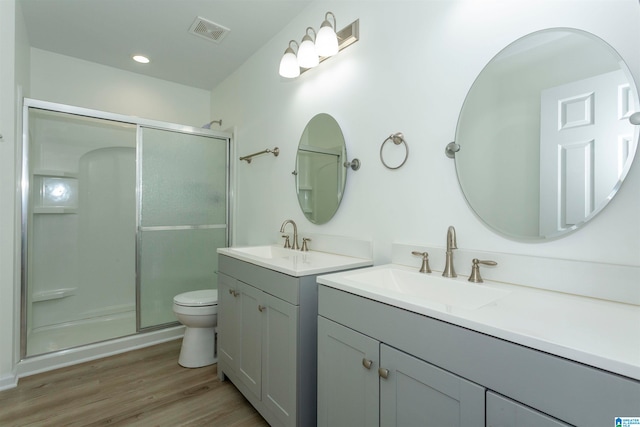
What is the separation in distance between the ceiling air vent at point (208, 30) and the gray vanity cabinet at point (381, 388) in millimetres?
2334

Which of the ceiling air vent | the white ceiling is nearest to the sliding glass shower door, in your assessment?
the white ceiling

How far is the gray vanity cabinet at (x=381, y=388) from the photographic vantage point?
805mm

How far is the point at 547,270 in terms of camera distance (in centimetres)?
Result: 105

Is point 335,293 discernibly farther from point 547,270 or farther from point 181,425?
point 181,425

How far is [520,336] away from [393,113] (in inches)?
47.3

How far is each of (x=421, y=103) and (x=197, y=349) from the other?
227 centimetres

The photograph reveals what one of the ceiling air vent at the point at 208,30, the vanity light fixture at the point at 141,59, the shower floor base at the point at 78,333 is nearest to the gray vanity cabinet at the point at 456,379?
the ceiling air vent at the point at 208,30

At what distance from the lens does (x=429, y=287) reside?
1290 mm

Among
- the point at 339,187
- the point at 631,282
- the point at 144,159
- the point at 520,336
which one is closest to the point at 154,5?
the point at 144,159

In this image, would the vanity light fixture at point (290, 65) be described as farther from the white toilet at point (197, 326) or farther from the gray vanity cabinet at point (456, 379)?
the white toilet at point (197, 326)

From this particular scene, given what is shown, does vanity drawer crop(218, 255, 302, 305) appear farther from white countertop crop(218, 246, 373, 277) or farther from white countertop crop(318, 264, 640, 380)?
white countertop crop(318, 264, 640, 380)

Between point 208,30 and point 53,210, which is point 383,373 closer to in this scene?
point 208,30

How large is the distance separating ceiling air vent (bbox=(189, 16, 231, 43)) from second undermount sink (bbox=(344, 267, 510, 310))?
2.22 m

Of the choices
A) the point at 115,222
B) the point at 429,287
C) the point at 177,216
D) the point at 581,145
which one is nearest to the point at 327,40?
the point at 581,145
